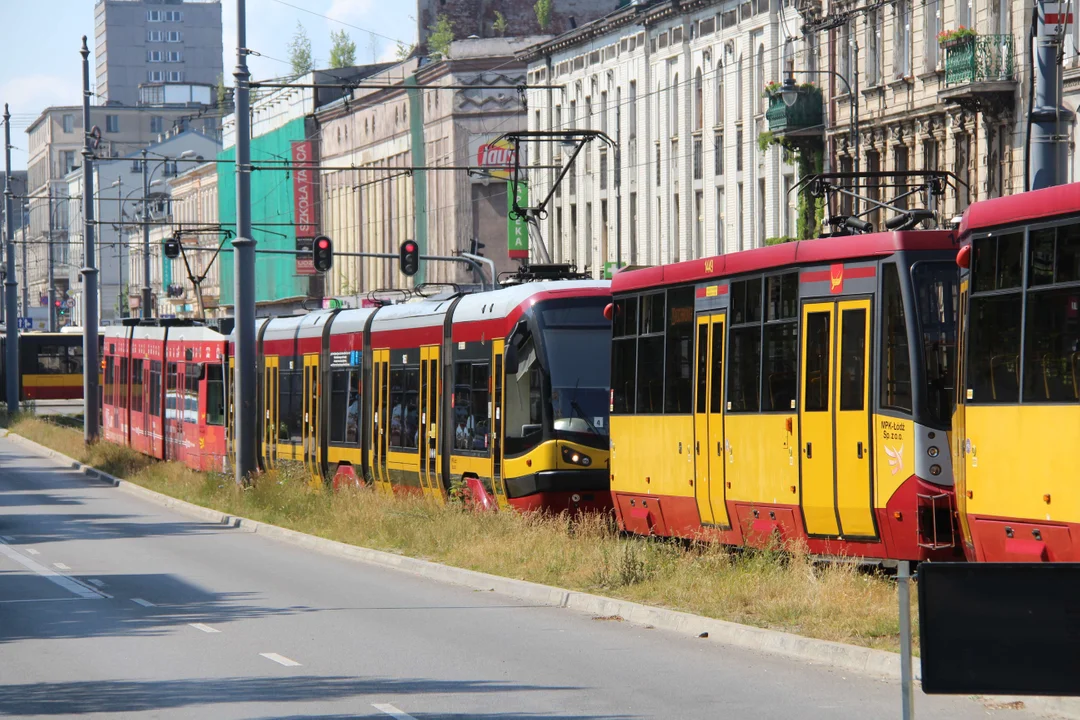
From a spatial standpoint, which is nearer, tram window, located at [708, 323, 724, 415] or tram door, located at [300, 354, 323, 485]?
tram window, located at [708, 323, 724, 415]

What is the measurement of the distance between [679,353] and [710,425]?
3.96ft

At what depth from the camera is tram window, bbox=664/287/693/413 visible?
1830 centimetres

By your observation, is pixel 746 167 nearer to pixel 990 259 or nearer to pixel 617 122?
pixel 617 122

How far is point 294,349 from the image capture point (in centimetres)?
3184

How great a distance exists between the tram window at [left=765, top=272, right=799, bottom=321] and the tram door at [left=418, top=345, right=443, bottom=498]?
28.7 feet

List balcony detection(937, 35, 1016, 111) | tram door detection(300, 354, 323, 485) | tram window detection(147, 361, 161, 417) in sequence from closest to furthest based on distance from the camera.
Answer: tram door detection(300, 354, 323, 485) < balcony detection(937, 35, 1016, 111) < tram window detection(147, 361, 161, 417)

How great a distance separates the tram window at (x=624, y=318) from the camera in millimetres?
19938

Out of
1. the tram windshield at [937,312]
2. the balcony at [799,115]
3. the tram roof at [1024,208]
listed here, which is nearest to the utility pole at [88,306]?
the balcony at [799,115]

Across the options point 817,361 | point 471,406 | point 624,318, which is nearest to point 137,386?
point 471,406

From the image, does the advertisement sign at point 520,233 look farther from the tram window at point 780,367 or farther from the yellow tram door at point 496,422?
the tram window at point 780,367

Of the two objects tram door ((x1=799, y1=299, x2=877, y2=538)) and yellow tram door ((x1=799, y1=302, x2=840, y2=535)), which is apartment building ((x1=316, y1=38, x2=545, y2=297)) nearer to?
yellow tram door ((x1=799, y1=302, x2=840, y2=535))

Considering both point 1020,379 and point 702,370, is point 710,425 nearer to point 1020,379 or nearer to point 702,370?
point 702,370

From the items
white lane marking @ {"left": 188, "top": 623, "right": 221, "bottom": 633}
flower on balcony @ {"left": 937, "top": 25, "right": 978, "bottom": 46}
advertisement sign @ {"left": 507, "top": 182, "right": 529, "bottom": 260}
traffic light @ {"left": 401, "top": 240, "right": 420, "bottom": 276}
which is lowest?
white lane marking @ {"left": 188, "top": 623, "right": 221, "bottom": 633}

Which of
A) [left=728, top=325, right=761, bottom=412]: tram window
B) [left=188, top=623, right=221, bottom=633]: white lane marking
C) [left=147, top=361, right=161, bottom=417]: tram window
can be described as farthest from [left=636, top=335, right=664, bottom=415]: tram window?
[left=147, top=361, right=161, bottom=417]: tram window
